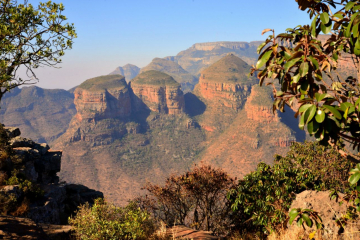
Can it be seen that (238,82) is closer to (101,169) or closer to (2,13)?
(101,169)

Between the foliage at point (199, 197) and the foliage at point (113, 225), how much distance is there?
4.80 m

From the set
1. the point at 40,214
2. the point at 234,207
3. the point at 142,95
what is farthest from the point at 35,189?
the point at 142,95

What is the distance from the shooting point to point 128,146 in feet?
492

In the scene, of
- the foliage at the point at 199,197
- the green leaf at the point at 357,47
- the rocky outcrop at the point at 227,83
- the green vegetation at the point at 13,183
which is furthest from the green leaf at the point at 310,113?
the rocky outcrop at the point at 227,83

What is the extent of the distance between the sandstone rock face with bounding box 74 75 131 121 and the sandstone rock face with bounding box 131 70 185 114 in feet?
36.0

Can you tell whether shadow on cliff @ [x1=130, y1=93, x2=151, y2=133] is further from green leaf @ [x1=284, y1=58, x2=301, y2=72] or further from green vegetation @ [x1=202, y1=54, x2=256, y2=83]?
green leaf @ [x1=284, y1=58, x2=301, y2=72]

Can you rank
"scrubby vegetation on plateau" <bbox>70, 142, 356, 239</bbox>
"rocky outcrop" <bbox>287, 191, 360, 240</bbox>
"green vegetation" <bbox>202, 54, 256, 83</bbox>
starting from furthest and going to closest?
"green vegetation" <bbox>202, 54, 256, 83</bbox>, "scrubby vegetation on plateau" <bbox>70, 142, 356, 239</bbox>, "rocky outcrop" <bbox>287, 191, 360, 240</bbox>

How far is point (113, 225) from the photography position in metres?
8.79

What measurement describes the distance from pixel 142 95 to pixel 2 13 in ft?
544

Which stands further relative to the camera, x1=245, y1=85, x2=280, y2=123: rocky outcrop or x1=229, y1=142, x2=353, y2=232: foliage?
x1=245, y1=85, x2=280, y2=123: rocky outcrop

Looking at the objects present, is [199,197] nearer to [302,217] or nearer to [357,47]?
[302,217]

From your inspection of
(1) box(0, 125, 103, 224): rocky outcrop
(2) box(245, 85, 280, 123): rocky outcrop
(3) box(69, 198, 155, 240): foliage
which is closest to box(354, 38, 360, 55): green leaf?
(3) box(69, 198, 155, 240): foliage

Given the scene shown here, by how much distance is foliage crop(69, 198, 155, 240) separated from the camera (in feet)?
28.5

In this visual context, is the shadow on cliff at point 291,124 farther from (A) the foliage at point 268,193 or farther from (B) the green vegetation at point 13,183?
(B) the green vegetation at point 13,183
